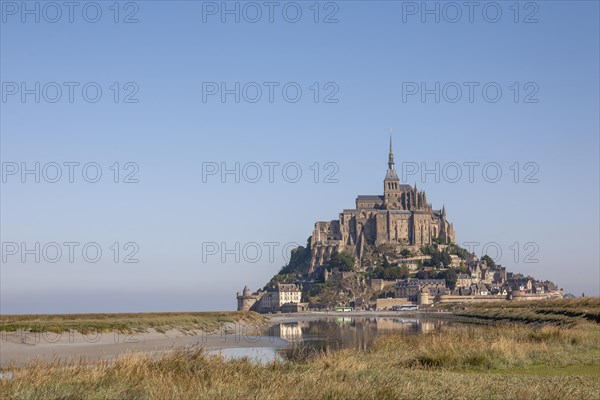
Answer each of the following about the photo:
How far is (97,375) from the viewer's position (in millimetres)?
11508

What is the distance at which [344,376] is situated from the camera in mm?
12570

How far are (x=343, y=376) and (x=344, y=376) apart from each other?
0.02m

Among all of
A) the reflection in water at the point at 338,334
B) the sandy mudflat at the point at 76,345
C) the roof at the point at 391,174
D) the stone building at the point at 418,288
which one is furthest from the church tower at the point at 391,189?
the sandy mudflat at the point at 76,345

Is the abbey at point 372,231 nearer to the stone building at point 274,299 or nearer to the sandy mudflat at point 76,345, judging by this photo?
the stone building at point 274,299

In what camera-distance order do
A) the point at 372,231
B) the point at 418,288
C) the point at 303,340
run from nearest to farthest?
the point at 303,340, the point at 418,288, the point at 372,231

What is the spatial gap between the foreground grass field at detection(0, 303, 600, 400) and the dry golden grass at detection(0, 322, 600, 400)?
0.04 feet

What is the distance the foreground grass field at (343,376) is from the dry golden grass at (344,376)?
0.01m

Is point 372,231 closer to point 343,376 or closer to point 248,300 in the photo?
point 248,300

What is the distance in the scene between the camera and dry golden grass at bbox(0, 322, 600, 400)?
33.5 feet

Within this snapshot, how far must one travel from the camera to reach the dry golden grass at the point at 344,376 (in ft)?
33.5

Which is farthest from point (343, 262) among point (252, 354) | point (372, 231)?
point (252, 354)

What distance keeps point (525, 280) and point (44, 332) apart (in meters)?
134

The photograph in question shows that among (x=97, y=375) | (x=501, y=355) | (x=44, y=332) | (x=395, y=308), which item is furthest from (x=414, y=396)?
(x=395, y=308)

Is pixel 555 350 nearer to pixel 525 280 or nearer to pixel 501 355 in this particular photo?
pixel 501 355
